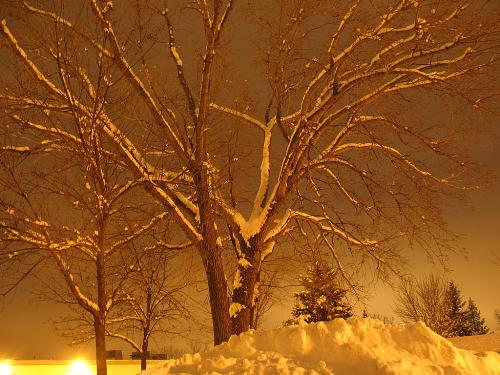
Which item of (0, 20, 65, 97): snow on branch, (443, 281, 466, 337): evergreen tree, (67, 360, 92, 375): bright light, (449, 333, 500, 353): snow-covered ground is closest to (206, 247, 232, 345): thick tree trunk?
(0, 20, 65, 97): snow on branch

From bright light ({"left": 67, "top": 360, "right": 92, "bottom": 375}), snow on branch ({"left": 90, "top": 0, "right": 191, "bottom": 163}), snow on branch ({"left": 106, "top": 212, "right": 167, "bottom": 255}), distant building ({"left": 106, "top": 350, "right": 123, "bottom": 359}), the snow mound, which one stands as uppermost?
snow on branch ({"left": 90, "top": 0, "right": 191, "bottom": 163})

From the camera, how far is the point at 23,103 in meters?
9.05

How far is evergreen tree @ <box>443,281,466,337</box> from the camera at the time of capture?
3909cm

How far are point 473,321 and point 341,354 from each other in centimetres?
4454

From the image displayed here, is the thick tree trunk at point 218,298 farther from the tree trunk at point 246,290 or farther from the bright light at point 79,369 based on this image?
the bright light at point 79,369

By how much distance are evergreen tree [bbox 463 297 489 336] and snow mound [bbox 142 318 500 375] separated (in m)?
39.6

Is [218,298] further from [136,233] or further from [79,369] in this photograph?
[79,369]

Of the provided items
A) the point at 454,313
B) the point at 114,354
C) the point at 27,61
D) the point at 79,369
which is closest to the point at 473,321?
the point at 454,313

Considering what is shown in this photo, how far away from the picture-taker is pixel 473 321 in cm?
4484

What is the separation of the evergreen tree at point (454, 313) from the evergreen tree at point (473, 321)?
31.8 inches

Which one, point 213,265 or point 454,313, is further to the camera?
point 454,313

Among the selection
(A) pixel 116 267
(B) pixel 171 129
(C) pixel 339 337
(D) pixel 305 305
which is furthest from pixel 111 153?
(D) pixel 305 305

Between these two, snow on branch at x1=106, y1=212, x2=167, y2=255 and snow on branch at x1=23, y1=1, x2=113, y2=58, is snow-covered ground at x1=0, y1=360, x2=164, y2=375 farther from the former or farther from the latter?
snow on branch at x1=23, y1=1, x2=113, y2=58

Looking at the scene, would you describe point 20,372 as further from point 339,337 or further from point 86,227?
point 339,337
